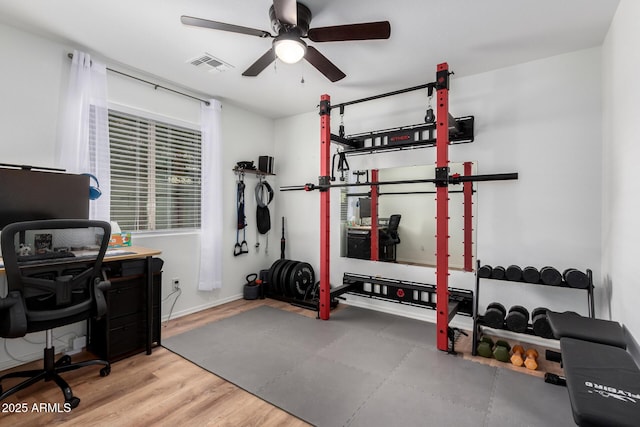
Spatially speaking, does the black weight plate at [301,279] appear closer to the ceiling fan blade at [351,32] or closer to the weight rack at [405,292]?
the weight rack at [405,292]

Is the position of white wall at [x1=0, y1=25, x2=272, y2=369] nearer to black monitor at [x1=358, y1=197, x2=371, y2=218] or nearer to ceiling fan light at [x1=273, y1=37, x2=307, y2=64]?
black monitor at [x1=358, y1=197, x2=371, y2=218]

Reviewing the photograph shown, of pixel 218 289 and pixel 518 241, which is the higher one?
pixel 518 241

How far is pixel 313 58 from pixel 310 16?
296 mm

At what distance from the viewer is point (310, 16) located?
90.4 inches

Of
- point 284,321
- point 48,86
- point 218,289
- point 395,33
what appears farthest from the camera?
point 218,289

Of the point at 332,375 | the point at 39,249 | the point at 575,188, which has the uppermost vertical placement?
the point at 575,188

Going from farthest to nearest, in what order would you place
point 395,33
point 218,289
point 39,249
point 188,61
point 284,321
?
point 218,289 → point 284,321 → point 188,61 → point 395,33 → point 39,249

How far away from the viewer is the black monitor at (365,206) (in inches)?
162

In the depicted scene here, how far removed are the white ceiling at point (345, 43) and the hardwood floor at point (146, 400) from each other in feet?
9.51

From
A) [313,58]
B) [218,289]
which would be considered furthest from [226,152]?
[313,58]

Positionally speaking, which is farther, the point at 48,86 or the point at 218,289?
the point at 218,289

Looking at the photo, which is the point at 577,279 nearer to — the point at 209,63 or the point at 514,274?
the point at 514,274

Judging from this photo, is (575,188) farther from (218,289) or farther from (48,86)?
(48,86)

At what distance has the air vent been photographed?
10.00ft
